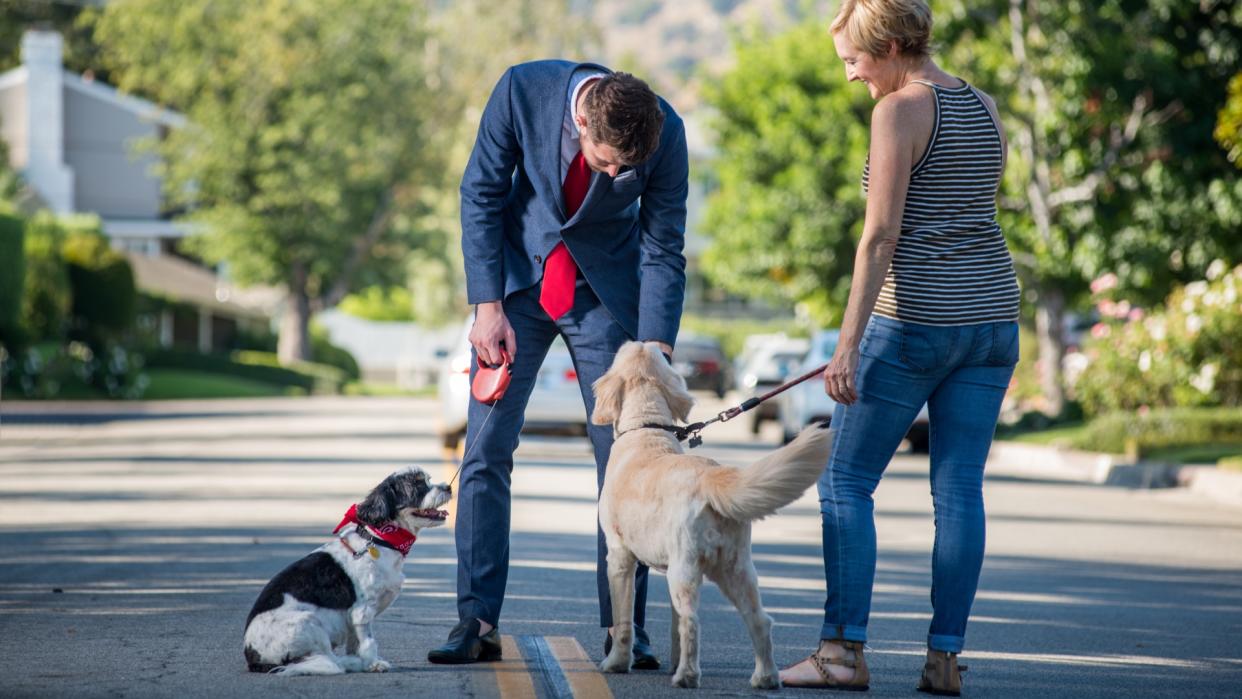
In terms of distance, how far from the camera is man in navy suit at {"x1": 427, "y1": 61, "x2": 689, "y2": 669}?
6.25 meters

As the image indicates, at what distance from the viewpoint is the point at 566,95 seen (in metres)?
6.20

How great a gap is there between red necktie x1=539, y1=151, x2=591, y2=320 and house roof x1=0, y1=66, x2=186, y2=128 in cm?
5782

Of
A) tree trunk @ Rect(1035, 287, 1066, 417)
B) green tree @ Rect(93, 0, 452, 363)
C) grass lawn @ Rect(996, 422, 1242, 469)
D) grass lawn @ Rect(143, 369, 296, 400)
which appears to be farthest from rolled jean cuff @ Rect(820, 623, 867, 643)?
green tree @ Rect(93, 0, 452, 363)

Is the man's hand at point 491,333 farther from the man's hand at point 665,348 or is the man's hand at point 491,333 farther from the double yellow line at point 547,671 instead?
the double yellow line at point 547,671

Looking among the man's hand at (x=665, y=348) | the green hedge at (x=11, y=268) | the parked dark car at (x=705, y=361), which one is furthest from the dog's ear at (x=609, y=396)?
the parked dark car at (x=705, y=361)

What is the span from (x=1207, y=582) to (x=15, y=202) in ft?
141

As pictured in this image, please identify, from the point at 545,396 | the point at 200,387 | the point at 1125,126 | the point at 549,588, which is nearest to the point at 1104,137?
the point at 1125,126

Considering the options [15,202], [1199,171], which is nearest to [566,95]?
[1199,171]

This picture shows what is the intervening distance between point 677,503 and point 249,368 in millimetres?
49954

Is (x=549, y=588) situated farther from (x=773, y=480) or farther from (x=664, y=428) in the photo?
(x=773, y=480)

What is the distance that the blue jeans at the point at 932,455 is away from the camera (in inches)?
231

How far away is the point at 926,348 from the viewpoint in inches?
230

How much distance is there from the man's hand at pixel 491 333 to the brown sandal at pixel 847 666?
1.57 metres

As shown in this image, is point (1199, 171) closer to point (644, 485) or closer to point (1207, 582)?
point (1207, 582)
